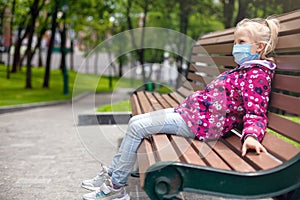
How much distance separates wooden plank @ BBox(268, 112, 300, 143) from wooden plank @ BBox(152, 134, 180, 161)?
2.16 feet

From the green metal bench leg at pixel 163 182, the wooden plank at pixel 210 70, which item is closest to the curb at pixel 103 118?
the wooden plank at pixel 210 70

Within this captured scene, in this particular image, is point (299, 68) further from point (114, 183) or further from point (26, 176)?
point (26, 176)

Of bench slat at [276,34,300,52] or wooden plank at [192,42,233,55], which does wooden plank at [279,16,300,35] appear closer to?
bench slat at [276,34,300,52]

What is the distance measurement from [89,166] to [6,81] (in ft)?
58.1

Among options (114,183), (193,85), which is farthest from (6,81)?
(114,183)

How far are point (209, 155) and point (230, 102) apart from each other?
0.50m

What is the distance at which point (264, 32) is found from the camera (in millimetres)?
2938

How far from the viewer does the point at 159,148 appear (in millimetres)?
2641

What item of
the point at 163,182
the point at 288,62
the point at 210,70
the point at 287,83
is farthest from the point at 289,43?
the point at 210,70

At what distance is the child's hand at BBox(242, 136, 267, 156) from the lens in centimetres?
250

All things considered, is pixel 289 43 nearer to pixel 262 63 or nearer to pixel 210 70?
pixel 262 63

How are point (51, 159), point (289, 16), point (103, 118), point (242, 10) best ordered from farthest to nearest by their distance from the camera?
point (242, 10), point (103, 118), point (51, 159), point (289, 16)

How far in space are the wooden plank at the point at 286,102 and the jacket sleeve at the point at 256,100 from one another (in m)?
0.11

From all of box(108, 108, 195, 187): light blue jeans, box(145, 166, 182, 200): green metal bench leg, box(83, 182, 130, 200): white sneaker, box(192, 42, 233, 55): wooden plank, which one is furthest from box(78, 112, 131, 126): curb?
box(145, 166, 182, 200): green metal bench leg
